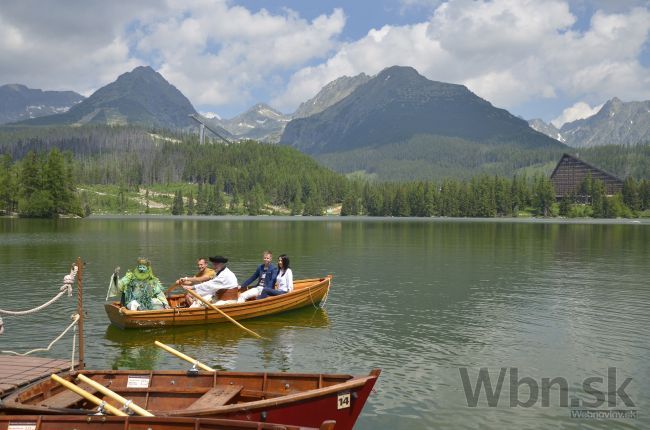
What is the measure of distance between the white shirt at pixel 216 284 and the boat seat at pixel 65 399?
481 inches

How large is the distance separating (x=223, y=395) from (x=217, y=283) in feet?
44.8

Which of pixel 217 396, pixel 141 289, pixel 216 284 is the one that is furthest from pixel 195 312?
pixel 217 396

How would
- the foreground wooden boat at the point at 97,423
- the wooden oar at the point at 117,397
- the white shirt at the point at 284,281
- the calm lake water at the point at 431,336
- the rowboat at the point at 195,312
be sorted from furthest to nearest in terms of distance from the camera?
the white shirt at the point at 284,281 < the rowboat at the point at 195,312 < the calm lake water at the point at 431,336 < the wooden oar at the point at 117,397 < the foreground wooden boat at the point at 97,423

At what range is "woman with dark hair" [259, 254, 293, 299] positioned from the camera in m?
28.2

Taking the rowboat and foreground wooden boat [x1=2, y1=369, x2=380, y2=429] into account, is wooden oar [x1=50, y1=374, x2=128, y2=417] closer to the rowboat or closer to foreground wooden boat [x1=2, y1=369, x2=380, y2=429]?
foreground wooden boat [x1=2, y1=369, x2=380, y2=429]

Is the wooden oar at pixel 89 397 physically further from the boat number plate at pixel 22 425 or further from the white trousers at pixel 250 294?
the white trousers at pixel 250 294

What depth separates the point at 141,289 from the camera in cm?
2567

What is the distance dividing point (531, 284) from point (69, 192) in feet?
496

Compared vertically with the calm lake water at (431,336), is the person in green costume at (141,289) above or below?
above

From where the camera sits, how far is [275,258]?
57344 millimetres

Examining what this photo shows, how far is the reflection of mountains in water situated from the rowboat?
349 millimetres

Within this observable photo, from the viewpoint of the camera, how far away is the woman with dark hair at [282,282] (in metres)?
28.2

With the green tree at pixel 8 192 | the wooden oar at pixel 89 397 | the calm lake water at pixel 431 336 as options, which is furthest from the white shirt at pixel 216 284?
the green tree at pixel 8 192

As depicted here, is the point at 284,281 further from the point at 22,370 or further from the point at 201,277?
the point at 22,370
